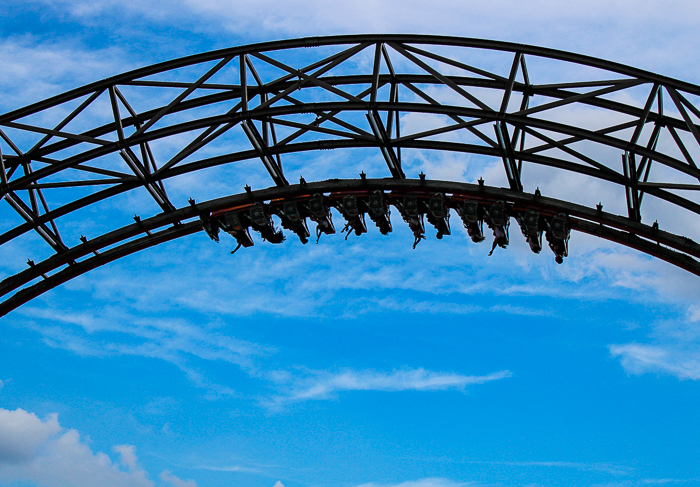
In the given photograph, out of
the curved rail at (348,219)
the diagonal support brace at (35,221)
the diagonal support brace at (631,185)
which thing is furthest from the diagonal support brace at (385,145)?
the diagonal support brace at (35,221)

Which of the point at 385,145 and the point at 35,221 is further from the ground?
the point at 385,145

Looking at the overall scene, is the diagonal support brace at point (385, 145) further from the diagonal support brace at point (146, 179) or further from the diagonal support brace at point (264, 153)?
the diagonal support brace at point (146, 179)

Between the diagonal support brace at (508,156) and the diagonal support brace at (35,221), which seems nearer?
the diagonal support brace at (508,156)

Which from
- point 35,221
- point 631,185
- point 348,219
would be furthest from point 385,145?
point 35,221

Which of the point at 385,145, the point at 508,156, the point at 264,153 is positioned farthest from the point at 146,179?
the point at 508,156

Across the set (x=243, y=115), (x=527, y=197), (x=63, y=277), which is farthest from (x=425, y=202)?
(x=63, y=277)

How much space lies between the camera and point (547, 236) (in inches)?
767

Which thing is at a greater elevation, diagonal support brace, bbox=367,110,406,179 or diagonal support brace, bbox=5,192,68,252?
diagonal support brace, bbox=367,110,406,179

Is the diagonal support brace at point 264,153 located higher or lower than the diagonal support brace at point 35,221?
higher

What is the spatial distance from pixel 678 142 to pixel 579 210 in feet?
8.17

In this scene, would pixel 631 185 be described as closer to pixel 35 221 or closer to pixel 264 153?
pixel 264 153

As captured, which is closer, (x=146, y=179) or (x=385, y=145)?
(x=385, y=145)

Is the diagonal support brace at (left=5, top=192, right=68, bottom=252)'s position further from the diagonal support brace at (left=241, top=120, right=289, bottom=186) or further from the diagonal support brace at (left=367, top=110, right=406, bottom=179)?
the diagonal support brace at (left=367, top=110, right=406, bottom=179)

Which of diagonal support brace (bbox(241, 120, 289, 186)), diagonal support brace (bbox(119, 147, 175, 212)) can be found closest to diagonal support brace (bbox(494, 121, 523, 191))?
diagonal support brace (bbox(241, 120, 289, 186))
